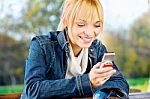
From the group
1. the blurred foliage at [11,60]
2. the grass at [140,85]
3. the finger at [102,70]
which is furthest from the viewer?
the blurred foliage at [11,60]

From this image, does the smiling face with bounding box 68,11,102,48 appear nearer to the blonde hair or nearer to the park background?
the blonde hair

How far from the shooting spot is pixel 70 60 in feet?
3.82

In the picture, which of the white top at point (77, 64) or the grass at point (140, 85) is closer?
the white top at point (77, 64)

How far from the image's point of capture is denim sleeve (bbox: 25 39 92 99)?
1015 millimetres

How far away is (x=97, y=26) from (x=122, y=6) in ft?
9.73

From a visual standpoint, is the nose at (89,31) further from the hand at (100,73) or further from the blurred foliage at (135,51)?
the blurred foliage at (135,51)

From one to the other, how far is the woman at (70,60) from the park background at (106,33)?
2.03m

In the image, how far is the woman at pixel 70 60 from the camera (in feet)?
3.35

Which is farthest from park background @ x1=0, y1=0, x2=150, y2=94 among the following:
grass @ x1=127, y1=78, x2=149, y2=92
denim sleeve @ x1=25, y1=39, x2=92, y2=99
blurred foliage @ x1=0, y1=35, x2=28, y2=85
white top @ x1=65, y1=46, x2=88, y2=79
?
denim sleeve @ x1=25, y1=39, x2=92, y2=99

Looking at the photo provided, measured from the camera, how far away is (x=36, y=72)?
41.3 inches

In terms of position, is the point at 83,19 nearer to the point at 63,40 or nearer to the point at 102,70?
the point at 63,40

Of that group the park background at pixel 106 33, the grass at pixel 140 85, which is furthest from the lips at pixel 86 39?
the park background at pixel 106 33

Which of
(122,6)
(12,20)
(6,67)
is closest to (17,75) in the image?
(6,67)

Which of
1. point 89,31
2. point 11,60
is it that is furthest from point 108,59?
point 11,60
